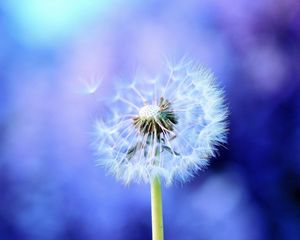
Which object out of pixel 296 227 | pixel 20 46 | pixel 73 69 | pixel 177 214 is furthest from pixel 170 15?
pixel 296 227

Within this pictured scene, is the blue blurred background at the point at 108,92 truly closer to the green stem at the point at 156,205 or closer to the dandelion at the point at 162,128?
the dandelion at the point at 162,128

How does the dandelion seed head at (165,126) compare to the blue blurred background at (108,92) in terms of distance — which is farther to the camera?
the blue blurred background at (108,92)

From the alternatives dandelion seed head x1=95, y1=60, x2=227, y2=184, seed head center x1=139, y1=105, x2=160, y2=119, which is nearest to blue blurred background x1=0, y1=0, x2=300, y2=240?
dandelion seed head x1=95, y1=60, x2=227, y2=184

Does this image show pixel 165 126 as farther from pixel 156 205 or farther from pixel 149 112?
pixel 156 205

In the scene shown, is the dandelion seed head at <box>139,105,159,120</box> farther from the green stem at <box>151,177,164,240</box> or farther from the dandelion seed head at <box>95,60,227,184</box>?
the green stem at <box>151,177,164,240</box>

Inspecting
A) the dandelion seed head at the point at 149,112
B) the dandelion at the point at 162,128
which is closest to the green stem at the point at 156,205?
the dandelion at the point at 162,128

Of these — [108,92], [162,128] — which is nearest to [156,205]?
[162,128]

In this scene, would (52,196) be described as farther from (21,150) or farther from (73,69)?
(73,69)
